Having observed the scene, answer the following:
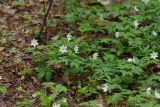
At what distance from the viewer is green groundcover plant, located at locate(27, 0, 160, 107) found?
4.70 meters

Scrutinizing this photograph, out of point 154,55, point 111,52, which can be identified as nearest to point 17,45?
point 111,52

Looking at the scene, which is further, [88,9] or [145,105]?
[88,9]

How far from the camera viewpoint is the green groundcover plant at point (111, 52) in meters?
4.70

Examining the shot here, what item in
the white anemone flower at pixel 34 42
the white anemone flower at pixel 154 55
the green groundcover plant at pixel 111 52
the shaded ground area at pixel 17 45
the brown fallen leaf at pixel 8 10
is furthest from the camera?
the brown fallen leaf at pixel 8 10

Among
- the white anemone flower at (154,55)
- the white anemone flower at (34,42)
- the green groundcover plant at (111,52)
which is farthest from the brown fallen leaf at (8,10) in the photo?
the white anemone flower at (154,55)

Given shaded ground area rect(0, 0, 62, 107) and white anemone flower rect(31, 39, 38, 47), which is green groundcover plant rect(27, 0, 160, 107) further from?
shaded ground area rect(0, 0, 62, 107)

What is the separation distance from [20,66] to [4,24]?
1049 mm

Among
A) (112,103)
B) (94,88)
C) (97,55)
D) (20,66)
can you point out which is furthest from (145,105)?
(20,66)

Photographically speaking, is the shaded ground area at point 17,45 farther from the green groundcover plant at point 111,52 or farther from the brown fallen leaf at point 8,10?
the green groundcover plant at point 111,52

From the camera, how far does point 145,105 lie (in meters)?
4.13

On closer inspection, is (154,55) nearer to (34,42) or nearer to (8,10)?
(34,42)

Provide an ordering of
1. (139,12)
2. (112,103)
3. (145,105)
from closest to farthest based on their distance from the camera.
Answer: (145,105) < (112,103) < (139,12)

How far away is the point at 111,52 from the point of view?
5.37m

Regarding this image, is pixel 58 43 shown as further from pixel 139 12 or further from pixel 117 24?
pixel 139 12
